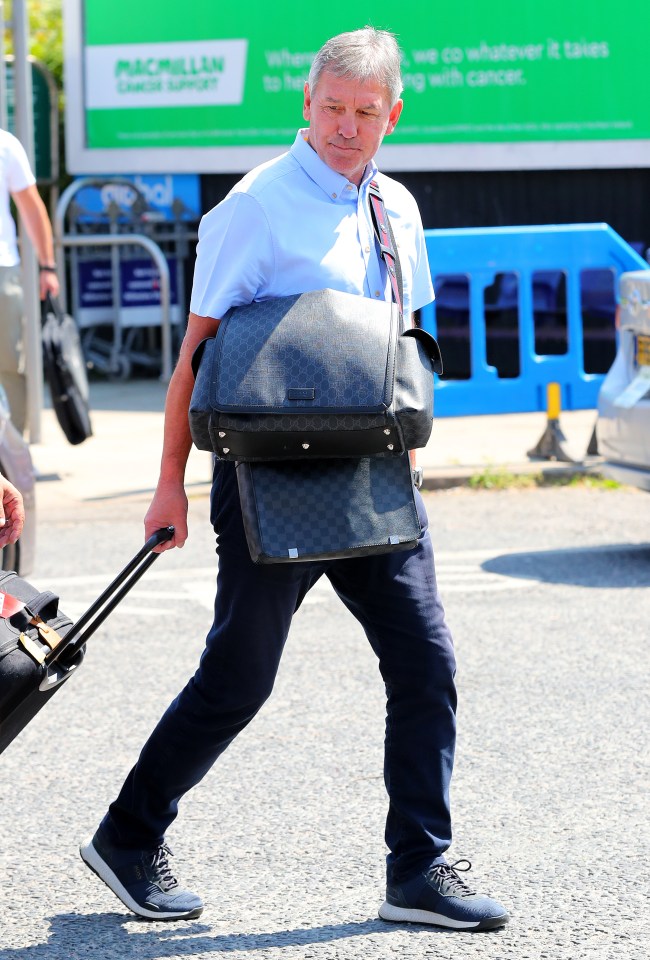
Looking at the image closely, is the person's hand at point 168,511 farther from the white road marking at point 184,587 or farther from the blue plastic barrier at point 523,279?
the blue plastic barrier at point 523,279

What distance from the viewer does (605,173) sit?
43.1 ft

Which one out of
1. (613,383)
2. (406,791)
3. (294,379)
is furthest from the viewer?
(613,383)

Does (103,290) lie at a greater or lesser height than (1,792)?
greater

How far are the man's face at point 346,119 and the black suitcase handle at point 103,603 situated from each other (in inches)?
32.9

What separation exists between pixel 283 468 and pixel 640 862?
1314 mm

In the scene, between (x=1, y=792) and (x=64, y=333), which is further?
(x=64, y=333)

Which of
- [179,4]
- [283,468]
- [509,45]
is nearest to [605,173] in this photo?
[509,45]

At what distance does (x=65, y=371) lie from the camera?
8.38 meters

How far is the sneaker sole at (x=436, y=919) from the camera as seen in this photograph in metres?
3.31

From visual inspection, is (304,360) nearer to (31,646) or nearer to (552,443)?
(31,646)

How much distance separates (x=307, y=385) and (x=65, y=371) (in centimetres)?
551

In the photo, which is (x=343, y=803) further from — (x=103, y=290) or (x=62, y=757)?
(x=103, y=290)

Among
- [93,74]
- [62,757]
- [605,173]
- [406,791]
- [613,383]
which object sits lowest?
[62,757]

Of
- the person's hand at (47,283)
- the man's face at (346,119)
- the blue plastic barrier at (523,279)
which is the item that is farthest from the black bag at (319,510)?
the blue plastic barrier at (523,279)
